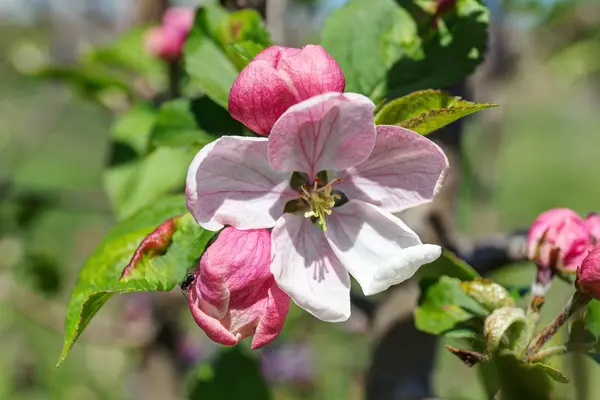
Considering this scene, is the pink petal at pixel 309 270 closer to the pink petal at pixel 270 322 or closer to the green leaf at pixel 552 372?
the pink petal at pixel 270 322

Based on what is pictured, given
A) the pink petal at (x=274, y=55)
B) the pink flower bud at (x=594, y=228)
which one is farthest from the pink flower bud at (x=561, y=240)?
the pink petal at (x=274, y=55)

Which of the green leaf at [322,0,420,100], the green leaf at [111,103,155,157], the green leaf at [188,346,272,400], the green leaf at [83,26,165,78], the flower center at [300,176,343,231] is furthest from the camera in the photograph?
the green leaf at [83,26,165,78]

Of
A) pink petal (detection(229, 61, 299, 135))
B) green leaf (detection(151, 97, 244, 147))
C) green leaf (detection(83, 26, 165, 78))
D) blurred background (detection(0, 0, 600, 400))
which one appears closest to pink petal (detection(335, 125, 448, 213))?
pink petal (detection(229, 61, 299, 135))

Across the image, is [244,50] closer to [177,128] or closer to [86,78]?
[177,128]

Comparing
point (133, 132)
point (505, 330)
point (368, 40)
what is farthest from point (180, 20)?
point (505, 330)

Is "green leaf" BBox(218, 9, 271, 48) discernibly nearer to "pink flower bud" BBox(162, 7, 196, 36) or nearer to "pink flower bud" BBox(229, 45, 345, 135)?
"pink flower bud" BBox(229, 45, 345, 135)

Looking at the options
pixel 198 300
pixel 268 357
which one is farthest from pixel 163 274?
pixel 268 357

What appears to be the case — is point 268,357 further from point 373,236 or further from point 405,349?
point 373,236
